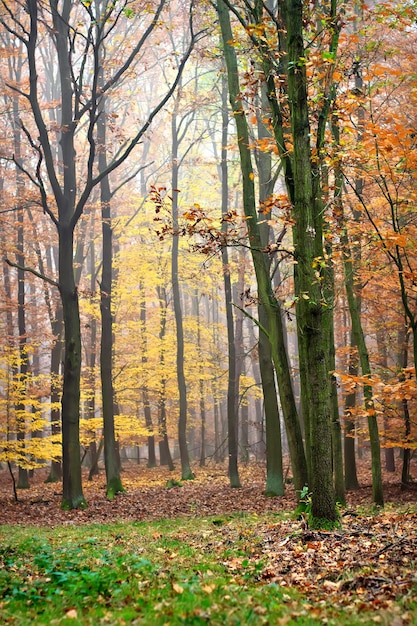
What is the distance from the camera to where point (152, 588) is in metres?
4.63

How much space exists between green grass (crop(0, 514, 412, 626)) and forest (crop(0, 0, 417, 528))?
189 cm

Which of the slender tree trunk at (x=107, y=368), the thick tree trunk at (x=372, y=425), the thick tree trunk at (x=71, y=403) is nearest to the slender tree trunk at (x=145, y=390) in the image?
the slender tree trunk at (x=107, y=368)

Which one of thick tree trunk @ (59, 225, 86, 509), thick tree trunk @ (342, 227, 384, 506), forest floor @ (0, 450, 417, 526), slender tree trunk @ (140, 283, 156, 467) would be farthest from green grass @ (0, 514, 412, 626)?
slender tree trunk @ (140, 283, 156, 467)

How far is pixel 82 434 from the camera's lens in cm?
2280

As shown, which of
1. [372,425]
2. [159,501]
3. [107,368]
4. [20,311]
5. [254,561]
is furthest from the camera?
[20,311]

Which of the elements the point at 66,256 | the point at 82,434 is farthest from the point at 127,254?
the point at 66,256

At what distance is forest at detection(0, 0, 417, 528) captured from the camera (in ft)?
24.4

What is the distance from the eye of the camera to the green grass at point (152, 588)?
378 cm

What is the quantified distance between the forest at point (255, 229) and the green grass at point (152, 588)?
189cm

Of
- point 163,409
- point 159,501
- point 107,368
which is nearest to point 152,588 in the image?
point 159,501

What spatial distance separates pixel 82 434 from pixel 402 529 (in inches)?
697

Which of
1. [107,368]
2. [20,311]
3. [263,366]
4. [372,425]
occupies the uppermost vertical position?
[20,311]

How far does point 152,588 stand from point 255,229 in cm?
728

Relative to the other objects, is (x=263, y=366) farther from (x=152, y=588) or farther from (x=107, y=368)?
(x=152, y=588)
